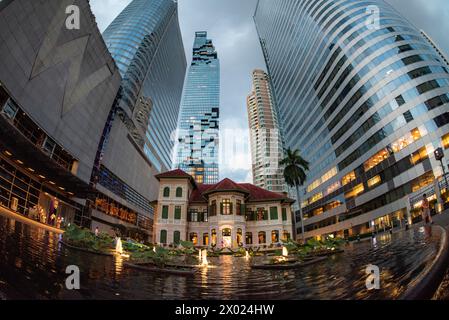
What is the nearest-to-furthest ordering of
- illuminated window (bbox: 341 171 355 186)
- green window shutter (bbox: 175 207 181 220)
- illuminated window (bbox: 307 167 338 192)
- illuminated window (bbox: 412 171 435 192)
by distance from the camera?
illuminated window (bbox: 412 171 435 192)
green window shutter (bbox: 175 207 181 220)
illuminated window (bbox: 341 171 355 186)
illuminated window (bbox: 307 167 338 192)

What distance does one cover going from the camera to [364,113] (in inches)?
1874

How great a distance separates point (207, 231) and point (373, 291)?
35921 millimetres

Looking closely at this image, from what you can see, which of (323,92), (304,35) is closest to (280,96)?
(304,35)

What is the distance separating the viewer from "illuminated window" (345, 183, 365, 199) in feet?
160

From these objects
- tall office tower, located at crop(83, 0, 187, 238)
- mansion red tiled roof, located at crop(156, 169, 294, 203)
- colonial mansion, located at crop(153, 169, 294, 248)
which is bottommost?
colonial mansion, located at crop(153, 169, 294, 248)

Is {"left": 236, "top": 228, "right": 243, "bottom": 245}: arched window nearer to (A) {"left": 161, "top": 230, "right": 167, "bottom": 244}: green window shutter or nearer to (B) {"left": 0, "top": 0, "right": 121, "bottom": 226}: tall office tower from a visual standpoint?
(A) {"left": 161, "top": 230, "right": 167, "bottom": 244}: green window shutter

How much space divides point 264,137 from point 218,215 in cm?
14437

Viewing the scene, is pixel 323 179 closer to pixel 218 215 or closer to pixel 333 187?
pixel 333 187

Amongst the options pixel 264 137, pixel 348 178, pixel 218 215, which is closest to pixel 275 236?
pixel 218 215

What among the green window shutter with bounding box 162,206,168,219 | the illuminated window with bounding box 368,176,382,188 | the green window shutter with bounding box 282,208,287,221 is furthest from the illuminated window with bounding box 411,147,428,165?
the green window shutter with bounding box 162,206,168,219

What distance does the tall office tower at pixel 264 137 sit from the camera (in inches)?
6388

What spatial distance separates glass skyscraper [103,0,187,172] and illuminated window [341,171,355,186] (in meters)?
54.2

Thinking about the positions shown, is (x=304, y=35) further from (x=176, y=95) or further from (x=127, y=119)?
(x=176, y=95)

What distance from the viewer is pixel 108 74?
1955 inches
